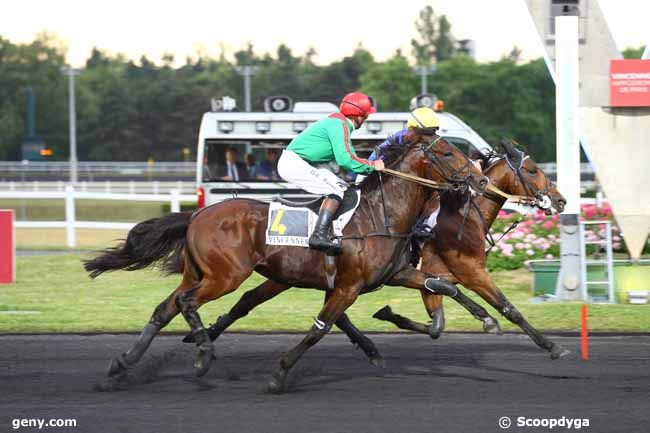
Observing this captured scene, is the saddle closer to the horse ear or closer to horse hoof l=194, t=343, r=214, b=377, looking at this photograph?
horse hoof l=194, t=343, r=214, b=377

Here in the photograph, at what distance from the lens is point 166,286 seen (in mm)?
14445

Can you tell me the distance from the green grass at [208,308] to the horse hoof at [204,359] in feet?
9.33

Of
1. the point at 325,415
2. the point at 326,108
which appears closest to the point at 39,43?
the point at 326,108

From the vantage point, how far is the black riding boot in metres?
7.80

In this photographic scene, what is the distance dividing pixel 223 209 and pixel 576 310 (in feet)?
16.4

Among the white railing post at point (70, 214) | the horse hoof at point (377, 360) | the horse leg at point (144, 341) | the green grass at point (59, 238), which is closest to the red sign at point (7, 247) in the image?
the green grass at point (59, 238)

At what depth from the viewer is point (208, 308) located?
40.3ft

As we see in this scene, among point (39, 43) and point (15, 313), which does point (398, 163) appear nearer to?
point (15, 313)

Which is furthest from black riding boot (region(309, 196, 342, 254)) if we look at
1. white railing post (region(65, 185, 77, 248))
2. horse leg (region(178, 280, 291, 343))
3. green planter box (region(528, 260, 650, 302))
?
white railing post (region(65, 185, 77, 248))

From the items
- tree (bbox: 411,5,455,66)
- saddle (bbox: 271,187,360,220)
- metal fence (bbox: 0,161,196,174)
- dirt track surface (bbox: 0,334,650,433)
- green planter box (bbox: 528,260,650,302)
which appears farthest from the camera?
tree (bbox: 411,5,455,66)

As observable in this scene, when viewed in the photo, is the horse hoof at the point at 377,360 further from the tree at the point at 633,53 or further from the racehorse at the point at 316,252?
the tree at the point at 633,53

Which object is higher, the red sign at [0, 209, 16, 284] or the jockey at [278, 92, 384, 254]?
the jockey at [278, 92, 384, 254]

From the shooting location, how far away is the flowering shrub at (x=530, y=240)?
1473 centimetres

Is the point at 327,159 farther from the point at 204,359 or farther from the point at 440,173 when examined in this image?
the point at 204,359
